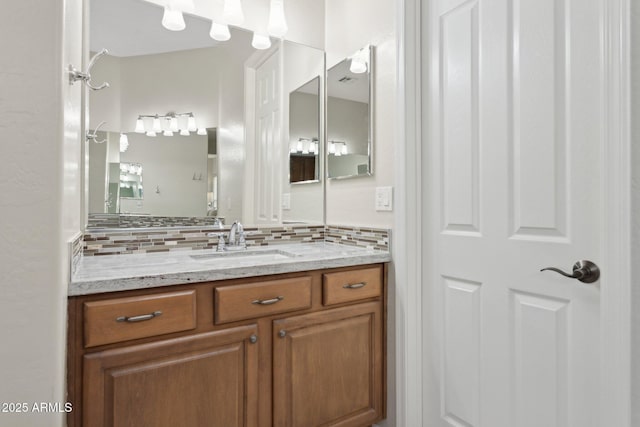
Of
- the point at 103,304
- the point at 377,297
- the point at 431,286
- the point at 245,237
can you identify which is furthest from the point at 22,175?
the point at 431,286

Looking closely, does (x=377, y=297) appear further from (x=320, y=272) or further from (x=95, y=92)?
(x=95, y=92)

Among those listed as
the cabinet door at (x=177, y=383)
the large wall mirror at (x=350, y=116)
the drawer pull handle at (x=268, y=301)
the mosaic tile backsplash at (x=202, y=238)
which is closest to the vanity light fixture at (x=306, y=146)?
the large wall mirror at (x=350, y=116)

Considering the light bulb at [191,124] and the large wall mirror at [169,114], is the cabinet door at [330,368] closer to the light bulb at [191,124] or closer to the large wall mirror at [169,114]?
the large wall mirror at [169,114]

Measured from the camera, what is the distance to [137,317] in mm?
1165

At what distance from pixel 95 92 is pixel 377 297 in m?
1.61

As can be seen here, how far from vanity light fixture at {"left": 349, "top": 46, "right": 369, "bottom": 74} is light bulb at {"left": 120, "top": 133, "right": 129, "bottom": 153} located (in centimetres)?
123

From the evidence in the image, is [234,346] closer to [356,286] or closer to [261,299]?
[261,299]

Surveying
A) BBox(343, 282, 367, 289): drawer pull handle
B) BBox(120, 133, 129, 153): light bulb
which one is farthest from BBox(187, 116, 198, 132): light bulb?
BBox(343, 282, 367, 289): drawer pull handle

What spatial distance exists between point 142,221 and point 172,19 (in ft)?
3.29

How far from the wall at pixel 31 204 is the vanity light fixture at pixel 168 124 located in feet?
3.07

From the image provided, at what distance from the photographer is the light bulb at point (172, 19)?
5.91 feet

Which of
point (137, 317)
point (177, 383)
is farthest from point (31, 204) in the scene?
point (177, 383)

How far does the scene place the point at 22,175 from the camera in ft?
2.81

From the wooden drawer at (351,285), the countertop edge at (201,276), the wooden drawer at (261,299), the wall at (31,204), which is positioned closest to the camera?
the wall at (31,204)
